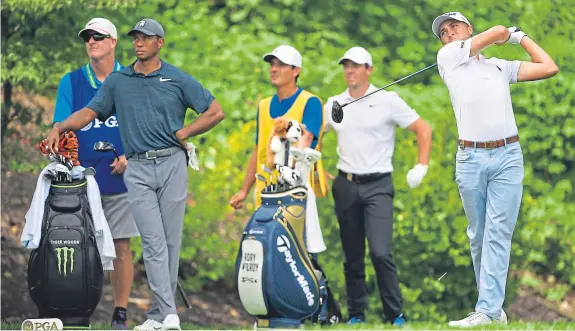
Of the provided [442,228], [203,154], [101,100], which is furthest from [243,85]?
[101,100]

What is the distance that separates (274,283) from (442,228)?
2.57 m

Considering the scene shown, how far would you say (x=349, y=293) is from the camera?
10.6 metres

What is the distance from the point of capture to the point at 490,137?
902cm

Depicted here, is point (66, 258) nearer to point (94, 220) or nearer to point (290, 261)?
point (94, 220)

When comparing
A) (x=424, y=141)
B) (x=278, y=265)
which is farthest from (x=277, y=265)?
(x=424, y=141)

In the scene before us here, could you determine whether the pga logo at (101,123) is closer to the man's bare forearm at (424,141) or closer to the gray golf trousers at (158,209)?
the gray golf trousers at (158,209)

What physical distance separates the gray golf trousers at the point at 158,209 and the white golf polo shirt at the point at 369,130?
1.41 meters

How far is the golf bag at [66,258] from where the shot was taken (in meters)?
9.33

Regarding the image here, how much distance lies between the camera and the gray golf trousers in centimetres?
936

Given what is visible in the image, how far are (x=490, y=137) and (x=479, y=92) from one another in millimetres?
283

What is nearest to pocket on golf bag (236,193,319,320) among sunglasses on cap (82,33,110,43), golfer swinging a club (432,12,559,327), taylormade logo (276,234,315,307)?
taylormade logo (276,234,315,307)

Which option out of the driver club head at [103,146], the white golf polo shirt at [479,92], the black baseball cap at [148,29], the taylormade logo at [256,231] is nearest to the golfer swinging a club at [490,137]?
the white golf polo shirt at [479,92]

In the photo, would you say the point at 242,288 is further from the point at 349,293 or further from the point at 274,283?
the point at 349,293

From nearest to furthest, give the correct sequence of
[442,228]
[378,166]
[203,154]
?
[378,166], [442,228], [203,154]
